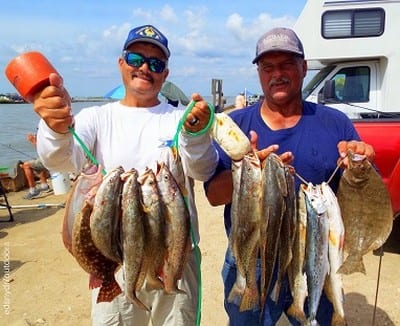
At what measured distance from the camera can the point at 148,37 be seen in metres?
2.85

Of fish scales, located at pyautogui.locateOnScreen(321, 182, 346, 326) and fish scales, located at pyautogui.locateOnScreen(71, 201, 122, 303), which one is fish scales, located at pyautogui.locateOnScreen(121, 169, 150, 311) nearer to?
fish scales, located at pyautogui.locateOnScreen(71, 201, 122, 303)

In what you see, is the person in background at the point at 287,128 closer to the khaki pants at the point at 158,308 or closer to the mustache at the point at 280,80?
the mustache at the point at 280,80

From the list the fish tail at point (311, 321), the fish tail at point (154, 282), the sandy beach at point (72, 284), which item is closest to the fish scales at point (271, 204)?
the fish tail at point (311, 321)

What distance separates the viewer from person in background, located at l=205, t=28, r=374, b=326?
112 inches

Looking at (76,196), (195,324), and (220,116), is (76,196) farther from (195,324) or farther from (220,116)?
(195,324)

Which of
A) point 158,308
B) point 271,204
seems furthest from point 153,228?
point 158,308

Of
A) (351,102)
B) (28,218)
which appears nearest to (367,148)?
(351,102)

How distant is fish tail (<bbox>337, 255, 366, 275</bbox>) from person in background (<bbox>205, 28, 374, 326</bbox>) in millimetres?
491

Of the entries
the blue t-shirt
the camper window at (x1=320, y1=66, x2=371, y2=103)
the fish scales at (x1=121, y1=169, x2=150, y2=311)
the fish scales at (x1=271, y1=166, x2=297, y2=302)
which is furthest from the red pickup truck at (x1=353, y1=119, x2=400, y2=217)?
the fish scales at (x1=121, y1=169, x2=150, y2=311)

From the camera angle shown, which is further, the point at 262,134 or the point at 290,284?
the point at 262,134

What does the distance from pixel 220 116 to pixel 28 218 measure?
8.36 meters

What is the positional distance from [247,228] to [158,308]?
3.76 feet

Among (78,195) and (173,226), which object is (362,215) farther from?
(78,195)

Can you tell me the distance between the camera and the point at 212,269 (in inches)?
235
